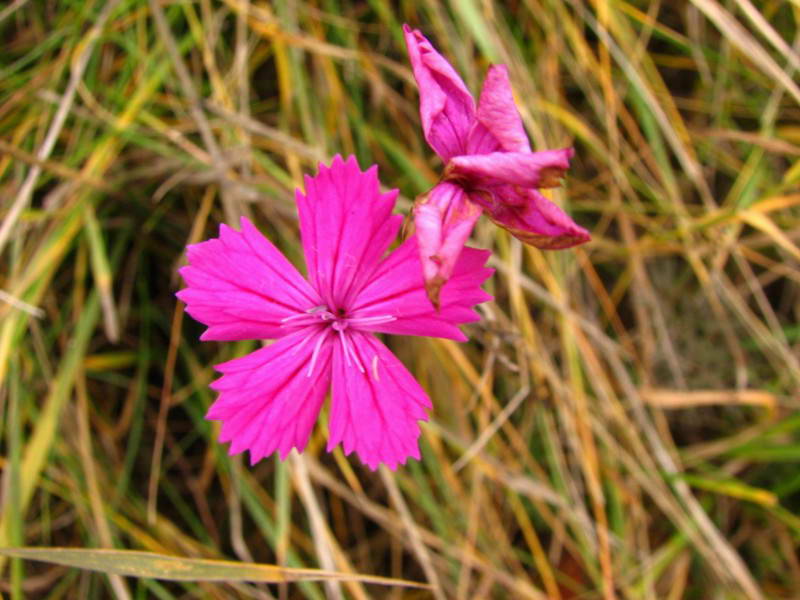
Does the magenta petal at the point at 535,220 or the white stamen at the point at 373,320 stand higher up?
the magenta petal at the point at 535,220

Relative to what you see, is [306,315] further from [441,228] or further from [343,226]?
[441,228]

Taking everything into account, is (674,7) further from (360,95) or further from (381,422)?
(381,422)

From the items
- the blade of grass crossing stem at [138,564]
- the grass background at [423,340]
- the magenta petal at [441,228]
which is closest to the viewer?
the magenta petal at [441,228]

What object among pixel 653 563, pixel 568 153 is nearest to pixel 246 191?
pixel 568 153

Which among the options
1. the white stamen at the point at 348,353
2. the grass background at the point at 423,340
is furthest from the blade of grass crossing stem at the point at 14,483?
the white stamen at the point at 348,353

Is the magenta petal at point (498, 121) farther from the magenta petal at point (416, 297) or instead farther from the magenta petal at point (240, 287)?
the magenta petal at point (240, 287)

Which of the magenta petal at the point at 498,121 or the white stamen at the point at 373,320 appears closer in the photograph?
the magenta petal at the point at 498,121

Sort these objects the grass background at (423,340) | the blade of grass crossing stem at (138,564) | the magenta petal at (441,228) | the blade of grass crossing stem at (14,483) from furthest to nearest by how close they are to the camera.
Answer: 1. the grass background at (423,340)
2. the blade of grass crossing stem at (14,483)
3. the blade of grass crossing stem at (138,564)
4. the magenta petal at (441,228)
